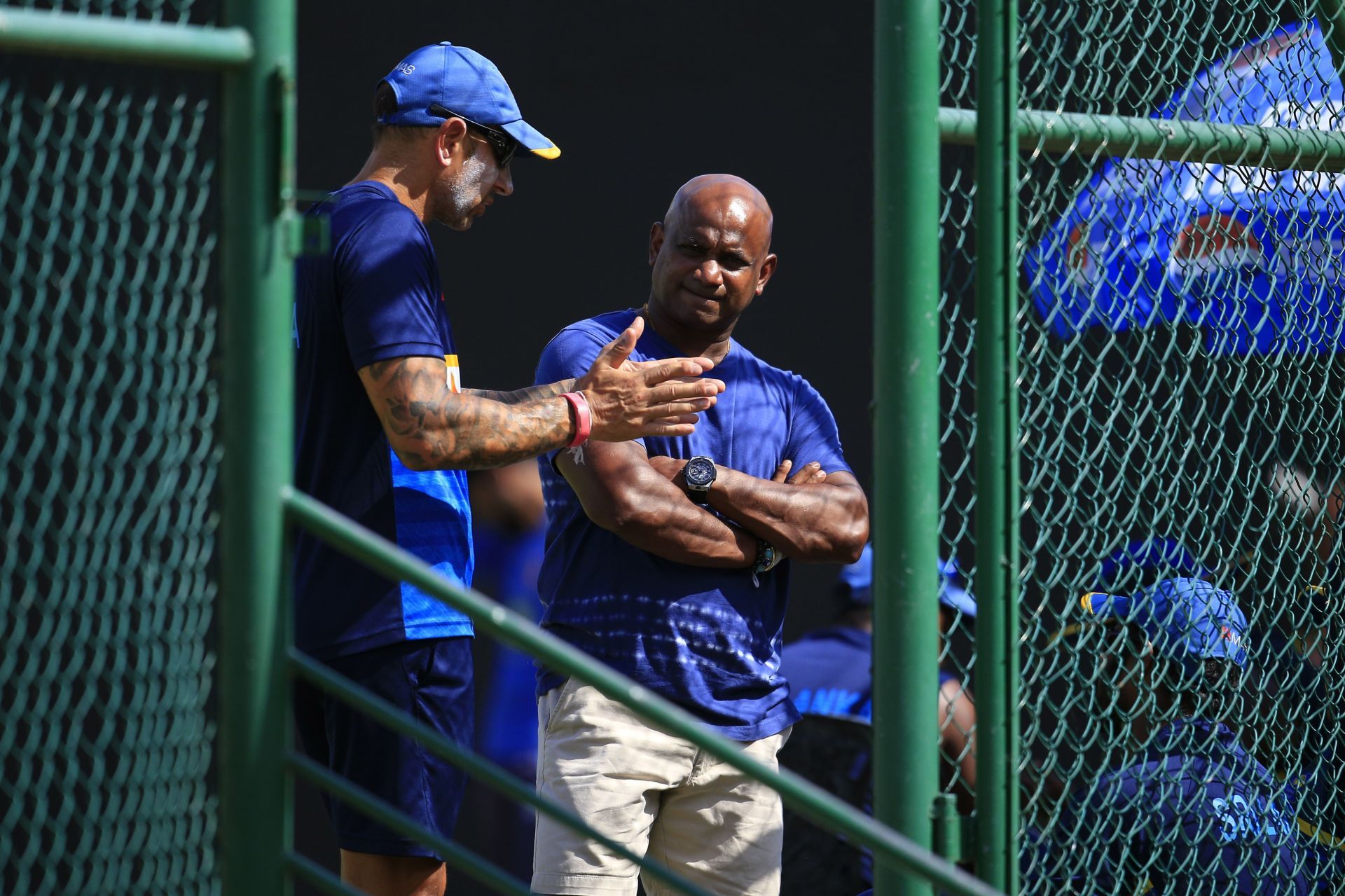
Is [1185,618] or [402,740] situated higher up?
[1185,618]

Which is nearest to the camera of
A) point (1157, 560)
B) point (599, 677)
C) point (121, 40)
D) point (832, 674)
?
point (121, 40)

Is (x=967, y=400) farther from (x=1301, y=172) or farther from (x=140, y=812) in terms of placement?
(x=140, y=812)

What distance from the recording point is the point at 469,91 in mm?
2973

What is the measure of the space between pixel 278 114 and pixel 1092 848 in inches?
75.9

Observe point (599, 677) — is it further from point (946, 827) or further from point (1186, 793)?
point (1186, 793)

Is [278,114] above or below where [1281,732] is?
above

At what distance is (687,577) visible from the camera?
120 inches

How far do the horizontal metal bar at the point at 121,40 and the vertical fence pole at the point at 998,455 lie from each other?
3.89 ft

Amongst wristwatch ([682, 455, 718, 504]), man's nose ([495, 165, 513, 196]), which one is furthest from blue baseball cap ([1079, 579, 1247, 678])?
man's nose ([495, 165, 513, 196])

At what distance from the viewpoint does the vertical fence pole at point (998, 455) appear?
2.38 metres

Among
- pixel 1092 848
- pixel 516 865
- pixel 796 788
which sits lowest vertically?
pixel 516 865

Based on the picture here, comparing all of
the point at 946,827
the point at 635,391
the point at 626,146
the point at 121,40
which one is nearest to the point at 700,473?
the point at 635,391

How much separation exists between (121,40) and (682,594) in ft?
5.55

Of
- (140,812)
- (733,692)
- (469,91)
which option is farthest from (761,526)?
(140,812)
